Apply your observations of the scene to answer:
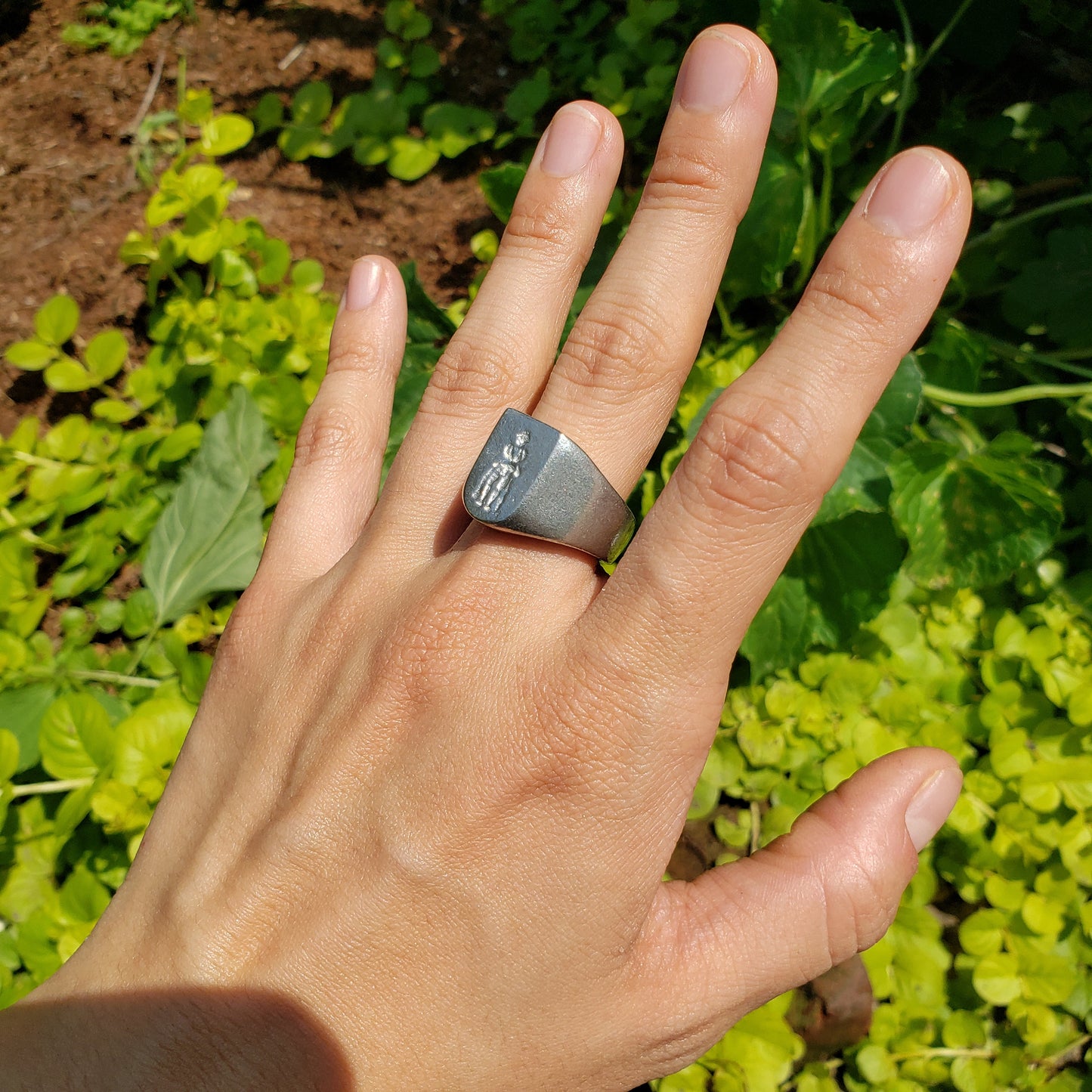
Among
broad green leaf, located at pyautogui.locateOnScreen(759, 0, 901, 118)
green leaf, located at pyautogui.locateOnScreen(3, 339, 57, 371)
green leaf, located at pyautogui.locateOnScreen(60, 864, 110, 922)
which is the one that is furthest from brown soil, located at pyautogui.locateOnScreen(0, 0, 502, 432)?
green leaf, located at pyautogui.locateOnScreen(60, 864, 110, 922)

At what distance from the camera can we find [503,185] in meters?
2.23

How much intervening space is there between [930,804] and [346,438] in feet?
4.36

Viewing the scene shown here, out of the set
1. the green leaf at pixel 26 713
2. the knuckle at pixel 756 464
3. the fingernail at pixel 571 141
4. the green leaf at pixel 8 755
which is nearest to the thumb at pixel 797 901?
the knuckle at pixel 756 464

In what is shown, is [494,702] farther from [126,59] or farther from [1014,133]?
[126,59]

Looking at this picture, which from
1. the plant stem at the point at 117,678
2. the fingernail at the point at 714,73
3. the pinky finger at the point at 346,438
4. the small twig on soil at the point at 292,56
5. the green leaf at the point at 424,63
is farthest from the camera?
the small twig on soil at the point at 292,56

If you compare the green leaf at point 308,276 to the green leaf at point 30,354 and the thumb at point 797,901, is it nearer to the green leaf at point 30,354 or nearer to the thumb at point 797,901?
the green leaf at point 30,354

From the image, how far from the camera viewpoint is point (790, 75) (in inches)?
81.8

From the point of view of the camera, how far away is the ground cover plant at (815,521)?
6.40 ft

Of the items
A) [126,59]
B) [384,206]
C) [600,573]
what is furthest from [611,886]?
[126,59]

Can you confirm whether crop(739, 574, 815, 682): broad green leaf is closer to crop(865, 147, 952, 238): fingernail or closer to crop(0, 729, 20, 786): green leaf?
crop(865, 147, 952, 238): fingernail

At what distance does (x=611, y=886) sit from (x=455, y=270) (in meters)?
2.17

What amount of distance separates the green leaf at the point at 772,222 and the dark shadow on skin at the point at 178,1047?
187 centimetres

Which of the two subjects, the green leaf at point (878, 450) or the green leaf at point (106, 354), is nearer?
the green leaf at point (878, 450)

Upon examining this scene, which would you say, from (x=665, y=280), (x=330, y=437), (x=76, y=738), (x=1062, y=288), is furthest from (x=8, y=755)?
(x=1062, y=288)
